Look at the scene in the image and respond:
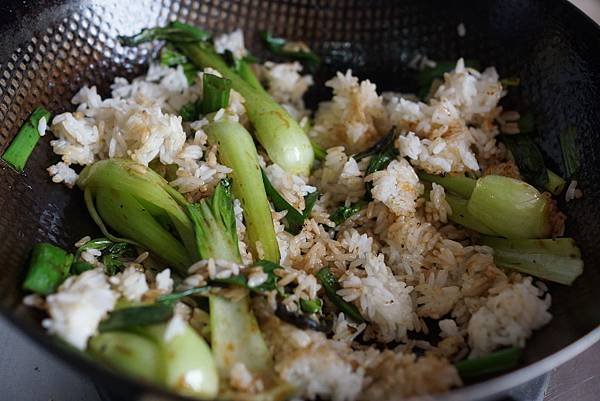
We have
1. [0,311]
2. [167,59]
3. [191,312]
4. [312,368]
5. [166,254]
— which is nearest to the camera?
[0,311]

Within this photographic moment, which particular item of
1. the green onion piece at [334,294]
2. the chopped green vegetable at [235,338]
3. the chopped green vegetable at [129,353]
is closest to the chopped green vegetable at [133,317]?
Answer: the chopped green vegetable at [129,353]

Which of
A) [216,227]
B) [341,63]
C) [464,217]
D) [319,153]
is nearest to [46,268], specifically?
[216,227]

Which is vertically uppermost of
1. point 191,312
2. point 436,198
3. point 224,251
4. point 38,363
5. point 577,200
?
point 577,200

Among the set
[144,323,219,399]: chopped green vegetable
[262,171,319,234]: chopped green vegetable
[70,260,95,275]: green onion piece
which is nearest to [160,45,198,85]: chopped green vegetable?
[262,171,319,234]: chopped green vegetable

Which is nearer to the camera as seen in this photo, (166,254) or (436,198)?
(166,254)

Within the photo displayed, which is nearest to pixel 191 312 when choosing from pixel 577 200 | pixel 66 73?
pixel 66 73

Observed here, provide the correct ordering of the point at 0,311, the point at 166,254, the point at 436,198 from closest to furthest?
the point at 0,311, the point at 166,254, the point at 436,198

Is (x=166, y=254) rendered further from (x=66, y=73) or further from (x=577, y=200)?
(x=577, y=200)
